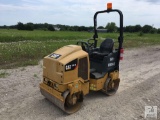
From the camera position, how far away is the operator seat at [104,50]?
543 cm

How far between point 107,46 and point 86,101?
1543 millimetres

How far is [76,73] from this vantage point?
450cm

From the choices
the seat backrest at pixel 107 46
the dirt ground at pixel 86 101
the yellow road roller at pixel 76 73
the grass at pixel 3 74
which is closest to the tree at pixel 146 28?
the dirt ground at pixel 86 101

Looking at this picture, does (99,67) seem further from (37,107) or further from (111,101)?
(37,107)

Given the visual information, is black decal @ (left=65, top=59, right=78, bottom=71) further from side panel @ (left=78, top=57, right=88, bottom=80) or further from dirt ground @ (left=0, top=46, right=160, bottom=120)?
dirt ground @ (left=0, top=46, right=160, bottom=120)

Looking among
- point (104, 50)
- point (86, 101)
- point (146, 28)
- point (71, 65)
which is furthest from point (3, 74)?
point (146, 28)

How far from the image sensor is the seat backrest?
553 cm

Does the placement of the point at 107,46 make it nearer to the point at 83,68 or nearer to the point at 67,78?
the point at 83,68

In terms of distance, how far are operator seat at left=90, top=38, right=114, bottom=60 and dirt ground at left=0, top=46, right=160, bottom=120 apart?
1058 millimetres

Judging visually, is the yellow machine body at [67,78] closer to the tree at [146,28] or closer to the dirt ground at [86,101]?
the dirt ground at [86,101]

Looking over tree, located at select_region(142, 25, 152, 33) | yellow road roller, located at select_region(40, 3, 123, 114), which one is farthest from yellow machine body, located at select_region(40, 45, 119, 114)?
tree, located at select_region(142, 25, 152, 33)

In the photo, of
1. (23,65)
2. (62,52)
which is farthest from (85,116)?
(23,65)

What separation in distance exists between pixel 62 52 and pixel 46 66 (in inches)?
19.3

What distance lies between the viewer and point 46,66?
4.70 meters
